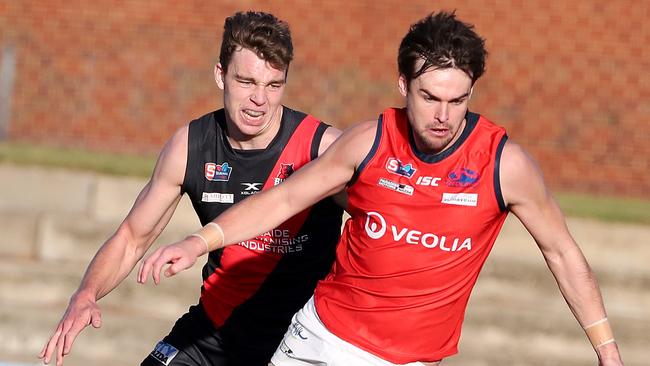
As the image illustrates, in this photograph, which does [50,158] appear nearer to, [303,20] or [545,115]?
[303,20]

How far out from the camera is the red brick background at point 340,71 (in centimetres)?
1177

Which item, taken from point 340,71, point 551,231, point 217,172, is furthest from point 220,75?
point 340,71

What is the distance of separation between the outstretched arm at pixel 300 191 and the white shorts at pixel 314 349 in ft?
1.26

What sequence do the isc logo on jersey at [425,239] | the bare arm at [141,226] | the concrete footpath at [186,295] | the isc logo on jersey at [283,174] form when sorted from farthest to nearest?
the concrete footpath at [186,295] < the isc logo on jersey at [283,174] < the bare arm at [141,226] < the isc logo on jersey at [425,239]

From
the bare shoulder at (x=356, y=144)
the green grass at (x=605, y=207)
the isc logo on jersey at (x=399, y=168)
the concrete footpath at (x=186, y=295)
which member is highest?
the bare shoulder at (x=356, y=144)

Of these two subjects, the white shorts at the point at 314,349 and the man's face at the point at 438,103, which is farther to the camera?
the white shorts at the point at 314,349

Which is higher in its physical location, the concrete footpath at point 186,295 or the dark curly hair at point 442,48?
the dark curly hair at point 442,48

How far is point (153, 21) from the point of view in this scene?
1233cm

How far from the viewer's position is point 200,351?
202 inches

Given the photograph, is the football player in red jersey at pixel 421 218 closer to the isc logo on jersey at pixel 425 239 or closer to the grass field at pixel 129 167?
the isc logo on jersey at pixel 425 239

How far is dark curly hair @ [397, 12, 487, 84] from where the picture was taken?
165 inches

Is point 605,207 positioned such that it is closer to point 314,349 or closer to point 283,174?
point 283,174

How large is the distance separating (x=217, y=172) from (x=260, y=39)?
61cm

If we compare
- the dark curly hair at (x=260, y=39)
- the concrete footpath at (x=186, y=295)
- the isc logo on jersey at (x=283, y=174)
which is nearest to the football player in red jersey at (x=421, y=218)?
the isc logo on jersey at (x=283, y=174)
